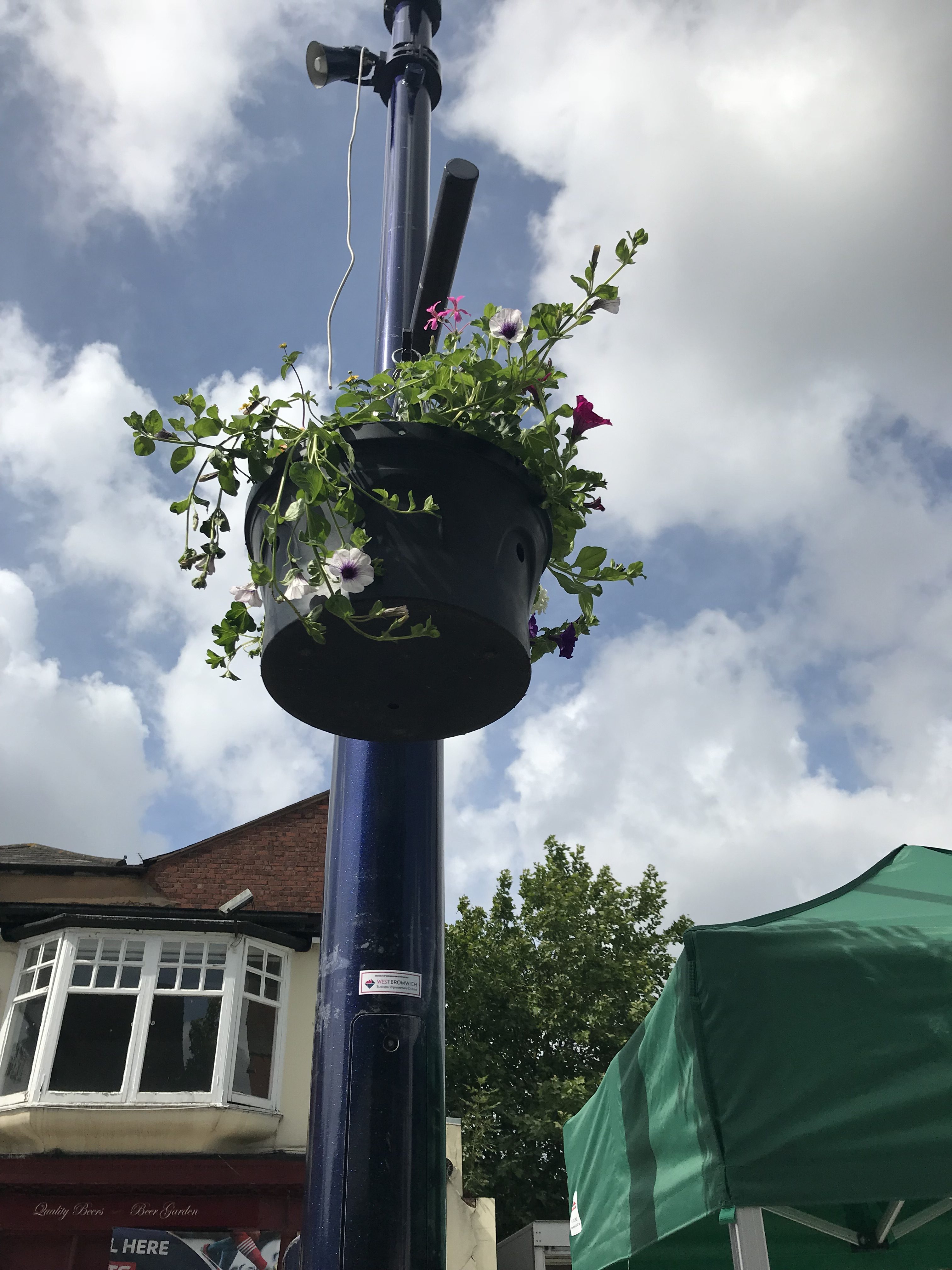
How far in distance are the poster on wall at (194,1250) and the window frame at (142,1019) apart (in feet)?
4.75

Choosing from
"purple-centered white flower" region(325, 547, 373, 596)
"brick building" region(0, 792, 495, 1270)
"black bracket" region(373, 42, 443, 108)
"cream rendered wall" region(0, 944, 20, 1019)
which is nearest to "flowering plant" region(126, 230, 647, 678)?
"purple-centered white flower" region(325, 547, 373, 596)

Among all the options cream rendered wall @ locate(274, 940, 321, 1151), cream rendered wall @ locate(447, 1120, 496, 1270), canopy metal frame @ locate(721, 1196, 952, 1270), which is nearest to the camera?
canopy metal frame @ locate(721, 1196, 952, 1270)

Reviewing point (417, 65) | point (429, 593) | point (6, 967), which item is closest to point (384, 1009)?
point (429, 593)

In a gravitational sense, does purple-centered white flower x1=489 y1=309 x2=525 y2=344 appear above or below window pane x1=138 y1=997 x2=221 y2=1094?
below

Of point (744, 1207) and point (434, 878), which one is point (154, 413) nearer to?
point (434, 878)

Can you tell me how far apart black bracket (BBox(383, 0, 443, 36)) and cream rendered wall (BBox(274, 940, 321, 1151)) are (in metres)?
11.1

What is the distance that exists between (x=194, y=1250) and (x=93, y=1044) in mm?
2883

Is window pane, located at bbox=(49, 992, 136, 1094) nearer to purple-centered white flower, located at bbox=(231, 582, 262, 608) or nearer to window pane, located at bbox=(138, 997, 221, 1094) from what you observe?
window pane, located at bbox=(138, 997, 221, 1094)

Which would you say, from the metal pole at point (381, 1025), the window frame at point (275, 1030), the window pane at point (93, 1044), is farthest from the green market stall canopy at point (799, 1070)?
the window pane at point (93, 1044)

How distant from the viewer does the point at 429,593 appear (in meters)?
1.47

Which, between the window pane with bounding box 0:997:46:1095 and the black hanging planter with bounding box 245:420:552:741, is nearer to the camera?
the black hanging planter with bounding box 245:420:552:741

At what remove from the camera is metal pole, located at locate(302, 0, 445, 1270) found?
1659 millimetres

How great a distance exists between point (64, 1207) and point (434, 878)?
512 inches

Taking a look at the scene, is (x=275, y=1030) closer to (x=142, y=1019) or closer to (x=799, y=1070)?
(x=142, y=1019)
